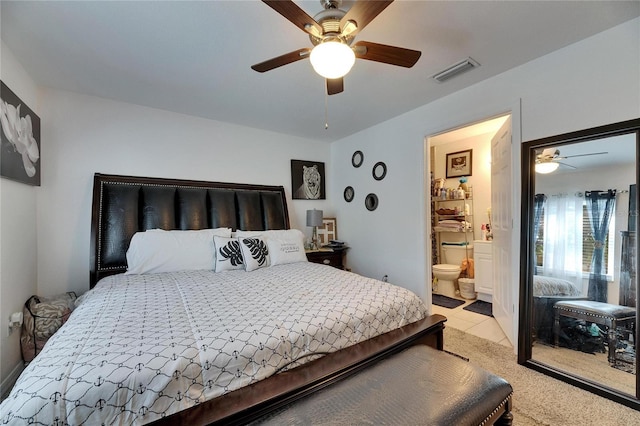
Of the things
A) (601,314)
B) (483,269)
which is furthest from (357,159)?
(601,314)

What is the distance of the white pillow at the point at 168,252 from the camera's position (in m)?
2.42

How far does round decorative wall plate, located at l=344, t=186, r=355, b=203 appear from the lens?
4.23 m

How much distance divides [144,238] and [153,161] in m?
1.05

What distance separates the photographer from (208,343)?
1124 millimetres

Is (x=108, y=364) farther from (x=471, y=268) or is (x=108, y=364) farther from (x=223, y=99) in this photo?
(x=471, y=268)

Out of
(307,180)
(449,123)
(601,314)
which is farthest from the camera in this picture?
(307,180)

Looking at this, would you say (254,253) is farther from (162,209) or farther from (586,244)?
(586,244)

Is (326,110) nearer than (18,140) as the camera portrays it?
No

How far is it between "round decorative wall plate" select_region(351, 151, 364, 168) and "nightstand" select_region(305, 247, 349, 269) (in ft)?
4.31

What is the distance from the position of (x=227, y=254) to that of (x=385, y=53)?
2.10m

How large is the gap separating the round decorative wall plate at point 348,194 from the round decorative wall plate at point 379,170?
0.52 metres

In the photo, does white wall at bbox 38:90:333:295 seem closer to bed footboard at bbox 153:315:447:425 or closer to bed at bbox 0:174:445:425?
bed at bbox 0:174:445:425

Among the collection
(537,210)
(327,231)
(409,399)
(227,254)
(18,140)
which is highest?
(18,140)

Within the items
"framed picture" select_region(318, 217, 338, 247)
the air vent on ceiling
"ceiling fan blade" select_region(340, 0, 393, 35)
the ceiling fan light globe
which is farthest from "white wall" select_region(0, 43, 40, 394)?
the air vent on ceiling
